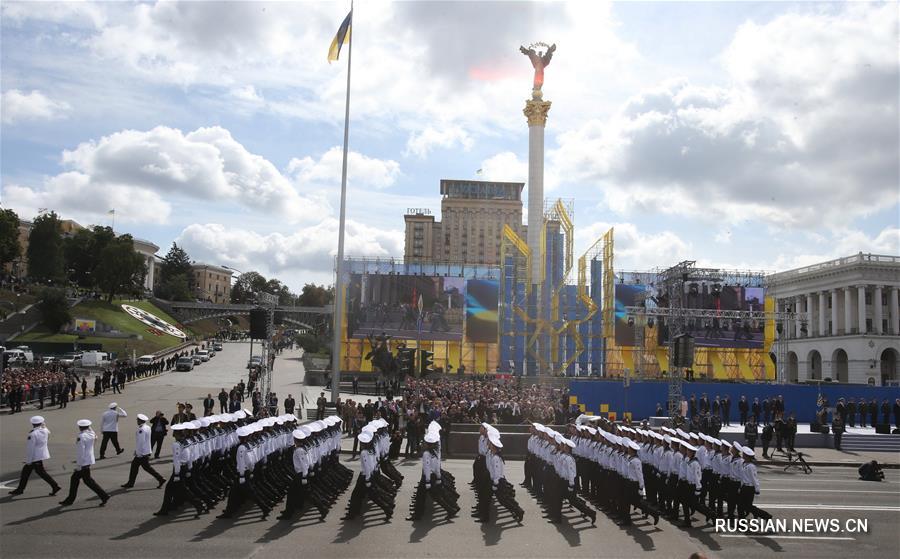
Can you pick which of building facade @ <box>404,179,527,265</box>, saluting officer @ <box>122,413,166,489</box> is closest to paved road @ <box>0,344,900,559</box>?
saluting officer @ <box>122,413,166,489</box>

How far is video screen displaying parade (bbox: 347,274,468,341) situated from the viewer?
60.7 metres

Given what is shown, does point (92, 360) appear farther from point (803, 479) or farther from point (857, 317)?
point (857, 317)

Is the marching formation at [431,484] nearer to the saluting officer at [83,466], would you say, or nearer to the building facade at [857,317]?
the saluting officer at [83,466]

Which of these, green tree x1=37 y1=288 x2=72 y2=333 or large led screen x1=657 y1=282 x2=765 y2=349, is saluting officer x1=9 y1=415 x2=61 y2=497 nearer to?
large led screen x1=657 y1=282 x2=765 y2=349

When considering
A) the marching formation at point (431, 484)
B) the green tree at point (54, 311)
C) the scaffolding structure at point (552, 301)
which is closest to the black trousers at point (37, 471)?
the marching formation at point (431, 484)

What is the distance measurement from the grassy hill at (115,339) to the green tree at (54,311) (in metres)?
0.87

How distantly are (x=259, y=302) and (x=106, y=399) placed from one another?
1684 centimetres

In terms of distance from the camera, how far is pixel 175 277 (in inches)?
4904

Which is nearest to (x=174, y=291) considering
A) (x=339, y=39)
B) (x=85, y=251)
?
(x=85, y=251)

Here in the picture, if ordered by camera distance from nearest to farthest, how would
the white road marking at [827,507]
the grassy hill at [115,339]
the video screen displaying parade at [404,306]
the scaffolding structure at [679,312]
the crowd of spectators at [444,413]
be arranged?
1. the white road marking at [827,507]
2. the crowd of spectators at [444,413]
3. the scaffolding structure at [679,312]
4. the video screen displaying parade at [404,306]
5. the grassy hill at [115,339]

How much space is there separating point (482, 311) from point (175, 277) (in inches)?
3196

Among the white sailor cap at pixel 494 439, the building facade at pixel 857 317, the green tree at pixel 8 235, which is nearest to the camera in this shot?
the white sailor cap at pixel 494 439

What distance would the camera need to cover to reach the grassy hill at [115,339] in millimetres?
74375

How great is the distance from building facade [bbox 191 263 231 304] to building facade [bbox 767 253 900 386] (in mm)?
125091
